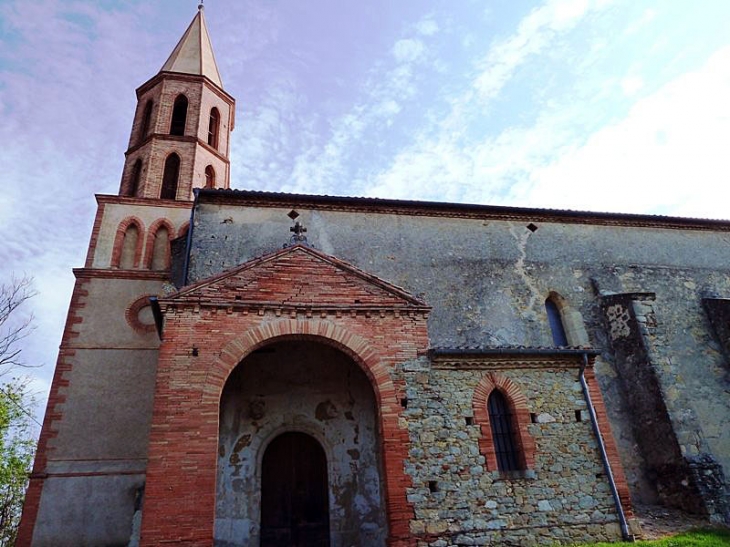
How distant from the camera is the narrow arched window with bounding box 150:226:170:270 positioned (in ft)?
48.9

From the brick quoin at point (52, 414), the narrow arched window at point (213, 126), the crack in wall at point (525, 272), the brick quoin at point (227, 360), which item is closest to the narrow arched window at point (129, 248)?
the brick quoin at point (52, 414)

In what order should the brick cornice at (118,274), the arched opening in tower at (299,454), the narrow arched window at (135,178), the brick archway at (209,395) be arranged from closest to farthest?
the brick archway at (209,395) → the arched opening in tower at (299,454) → the brick cornice at (118,274) → the narrow arched window at (135,178)

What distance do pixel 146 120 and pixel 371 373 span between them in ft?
48.5

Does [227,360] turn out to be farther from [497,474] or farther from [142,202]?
[142,202]

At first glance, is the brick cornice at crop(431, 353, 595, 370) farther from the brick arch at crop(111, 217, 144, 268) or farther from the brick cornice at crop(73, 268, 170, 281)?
the brick arch at crop(111, 217, 144, 268)

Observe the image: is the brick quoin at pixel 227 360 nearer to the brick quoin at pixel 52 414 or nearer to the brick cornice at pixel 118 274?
the brick quoin at pixel 52 414

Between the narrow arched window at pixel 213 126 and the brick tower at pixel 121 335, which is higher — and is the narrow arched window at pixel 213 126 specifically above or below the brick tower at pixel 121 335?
above

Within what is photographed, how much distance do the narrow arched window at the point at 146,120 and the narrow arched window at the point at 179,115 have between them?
84cm

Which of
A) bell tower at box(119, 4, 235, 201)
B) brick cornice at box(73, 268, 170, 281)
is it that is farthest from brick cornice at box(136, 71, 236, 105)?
brick cornice at box(73, 268, 170, 281)

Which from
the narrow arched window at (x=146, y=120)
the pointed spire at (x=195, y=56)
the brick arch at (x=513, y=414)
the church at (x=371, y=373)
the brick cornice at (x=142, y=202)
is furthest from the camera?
the pointed spire at (x=195, y=56)

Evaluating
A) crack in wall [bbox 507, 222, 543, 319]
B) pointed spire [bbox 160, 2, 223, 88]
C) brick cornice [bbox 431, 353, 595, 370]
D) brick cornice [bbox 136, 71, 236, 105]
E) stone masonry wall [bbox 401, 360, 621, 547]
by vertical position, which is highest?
pointed spire [bbox 160, 2, 223, 88]

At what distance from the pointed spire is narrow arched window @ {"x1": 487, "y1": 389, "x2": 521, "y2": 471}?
55.0 feet

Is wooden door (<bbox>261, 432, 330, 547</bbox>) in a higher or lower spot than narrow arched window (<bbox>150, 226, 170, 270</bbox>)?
lower

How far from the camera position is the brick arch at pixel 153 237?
1482 centimetres
